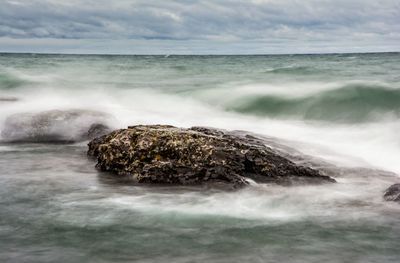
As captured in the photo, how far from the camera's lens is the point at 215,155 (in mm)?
9023

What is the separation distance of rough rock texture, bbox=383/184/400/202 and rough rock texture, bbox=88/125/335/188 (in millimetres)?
1237

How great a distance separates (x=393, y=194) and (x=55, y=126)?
8641 millimetres

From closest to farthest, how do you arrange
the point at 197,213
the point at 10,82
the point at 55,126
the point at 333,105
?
the point at 197,213 → the point at 55,126 → the point at 333,105 → the point at 10,82

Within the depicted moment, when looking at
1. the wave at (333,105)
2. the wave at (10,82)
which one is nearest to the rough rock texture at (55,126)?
the wave at (333,105)

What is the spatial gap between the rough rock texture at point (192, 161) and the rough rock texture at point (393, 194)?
1.24m

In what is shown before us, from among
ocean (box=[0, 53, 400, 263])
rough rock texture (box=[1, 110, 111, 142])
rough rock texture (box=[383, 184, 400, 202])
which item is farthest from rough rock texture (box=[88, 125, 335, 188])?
rough rock texture (box=[1, 110, 111, 142])

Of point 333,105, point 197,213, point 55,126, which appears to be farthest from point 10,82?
point 197,213

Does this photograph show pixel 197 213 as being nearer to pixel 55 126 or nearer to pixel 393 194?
pixel 393 194

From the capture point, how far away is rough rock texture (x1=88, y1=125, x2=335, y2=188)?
29.0 ft

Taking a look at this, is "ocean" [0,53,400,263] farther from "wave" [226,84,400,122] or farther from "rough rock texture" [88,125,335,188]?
"wave" [226,84,400,122]

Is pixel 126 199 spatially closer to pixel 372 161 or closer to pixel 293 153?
pixel 293 153

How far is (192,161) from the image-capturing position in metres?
8.92

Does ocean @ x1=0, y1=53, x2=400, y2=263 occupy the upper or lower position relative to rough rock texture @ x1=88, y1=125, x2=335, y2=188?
lower

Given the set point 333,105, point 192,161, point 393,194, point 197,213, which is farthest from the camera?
point 333,105
